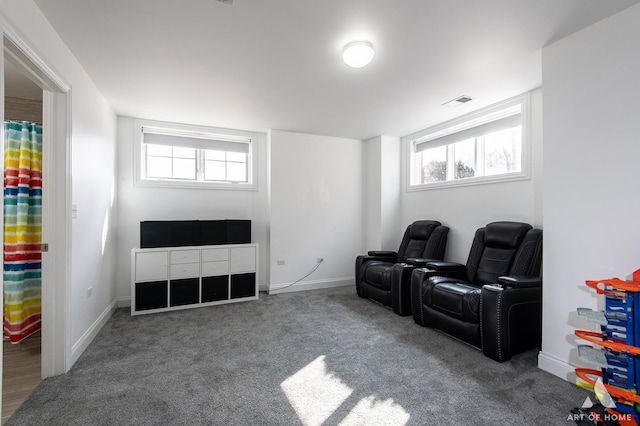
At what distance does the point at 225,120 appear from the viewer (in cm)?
410

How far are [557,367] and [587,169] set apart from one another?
56.8 inches

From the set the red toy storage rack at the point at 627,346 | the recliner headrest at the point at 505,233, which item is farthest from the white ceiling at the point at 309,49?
the red toy storage rack at the point at 627,346

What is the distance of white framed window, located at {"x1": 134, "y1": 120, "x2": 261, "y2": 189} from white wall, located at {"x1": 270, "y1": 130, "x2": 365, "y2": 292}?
51 centimetres

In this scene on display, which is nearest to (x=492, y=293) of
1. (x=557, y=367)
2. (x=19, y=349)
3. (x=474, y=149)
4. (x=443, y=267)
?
(x=557, y=367)

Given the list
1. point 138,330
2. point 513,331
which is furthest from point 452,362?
point 138,330

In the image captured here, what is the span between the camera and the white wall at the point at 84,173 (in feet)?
6.16

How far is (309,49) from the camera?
7.67 feet

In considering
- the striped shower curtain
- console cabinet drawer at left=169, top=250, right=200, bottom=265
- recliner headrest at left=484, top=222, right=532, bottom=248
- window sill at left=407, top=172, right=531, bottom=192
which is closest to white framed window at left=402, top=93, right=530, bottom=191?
window sill at left=407, top=172, right=531, bottom=192

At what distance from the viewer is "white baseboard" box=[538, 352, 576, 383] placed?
2.10 m

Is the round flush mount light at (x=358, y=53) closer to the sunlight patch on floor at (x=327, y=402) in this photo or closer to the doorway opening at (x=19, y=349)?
the doorway opening at (x=19, y=349)

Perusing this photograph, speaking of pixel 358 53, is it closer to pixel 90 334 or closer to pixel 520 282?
pixel 520 282

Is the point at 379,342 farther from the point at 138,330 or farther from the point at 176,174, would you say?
the point at 176,174

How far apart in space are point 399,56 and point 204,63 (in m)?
1.65

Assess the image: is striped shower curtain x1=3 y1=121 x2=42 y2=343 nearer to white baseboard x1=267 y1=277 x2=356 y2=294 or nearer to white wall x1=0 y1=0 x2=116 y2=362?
white wall x1=0 y1=0 x2=116 y2=362
